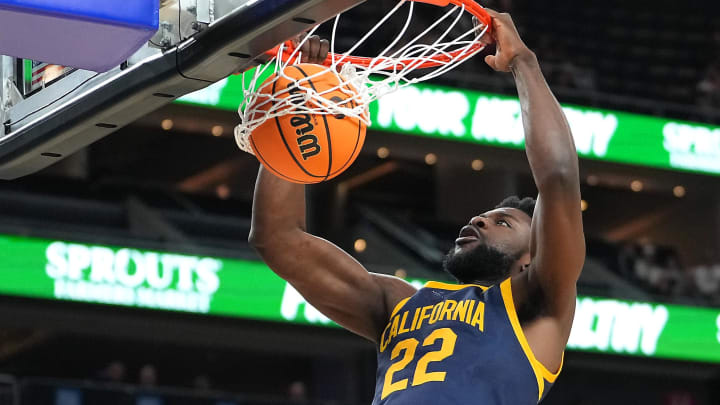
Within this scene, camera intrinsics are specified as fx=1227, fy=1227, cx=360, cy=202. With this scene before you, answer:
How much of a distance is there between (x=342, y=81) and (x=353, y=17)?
1136 centimetres

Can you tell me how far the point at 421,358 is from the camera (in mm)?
3400

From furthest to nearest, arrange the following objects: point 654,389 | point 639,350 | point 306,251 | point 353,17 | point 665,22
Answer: point 665,22
point 654,389
point 353,17
point 639,350
point 306,251

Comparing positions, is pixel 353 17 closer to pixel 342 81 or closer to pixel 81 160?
pixel 81 160

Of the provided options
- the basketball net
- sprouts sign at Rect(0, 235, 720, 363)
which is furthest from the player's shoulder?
sprouts sign at Rect(0, 235, 720, 363)

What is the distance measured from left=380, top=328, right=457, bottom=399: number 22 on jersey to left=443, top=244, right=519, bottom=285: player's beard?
34cm

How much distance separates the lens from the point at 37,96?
3484 mm

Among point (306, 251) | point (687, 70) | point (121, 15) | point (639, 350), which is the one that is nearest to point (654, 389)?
point (639, 350)

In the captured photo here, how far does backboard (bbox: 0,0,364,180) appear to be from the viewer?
2.91 meters

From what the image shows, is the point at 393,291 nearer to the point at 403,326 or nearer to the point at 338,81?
the point at 403,326

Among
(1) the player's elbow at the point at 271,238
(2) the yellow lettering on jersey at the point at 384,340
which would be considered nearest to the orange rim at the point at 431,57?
(1) the player's elbow at the point at 271,238

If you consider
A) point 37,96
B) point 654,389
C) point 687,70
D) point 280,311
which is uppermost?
Answer: point 687,70

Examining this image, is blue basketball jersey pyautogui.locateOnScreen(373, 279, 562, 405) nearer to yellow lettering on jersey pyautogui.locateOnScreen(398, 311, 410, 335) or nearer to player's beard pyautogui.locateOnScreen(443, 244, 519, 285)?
yellow lettering on jersey pyautogui.locateOnScreen(398, 311, 410, 335)

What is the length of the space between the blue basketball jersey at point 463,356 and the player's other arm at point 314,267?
17 centimetres

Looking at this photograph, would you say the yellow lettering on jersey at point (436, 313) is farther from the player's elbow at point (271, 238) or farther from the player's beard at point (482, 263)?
the player's elbow at point (271, 238)
